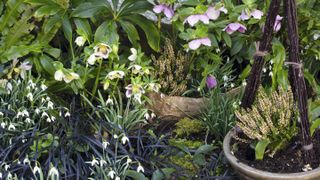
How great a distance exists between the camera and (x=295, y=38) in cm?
239

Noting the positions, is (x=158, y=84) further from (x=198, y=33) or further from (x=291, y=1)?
(x=291, y=1)

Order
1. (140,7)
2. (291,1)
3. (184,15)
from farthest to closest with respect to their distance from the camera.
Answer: (140,7) → (184,15) → (291,1)

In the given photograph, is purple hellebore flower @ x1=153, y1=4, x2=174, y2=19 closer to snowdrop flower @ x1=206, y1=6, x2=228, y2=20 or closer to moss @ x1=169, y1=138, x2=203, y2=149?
snowdrop flower @ x1=206, y1=6, x2=228, y2=20

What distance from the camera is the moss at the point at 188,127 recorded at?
303 centimetres

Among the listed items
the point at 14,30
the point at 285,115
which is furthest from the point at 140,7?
the point at 285,115

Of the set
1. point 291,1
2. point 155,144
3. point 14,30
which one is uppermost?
point 291,1

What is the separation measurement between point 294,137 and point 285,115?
0.34 feet

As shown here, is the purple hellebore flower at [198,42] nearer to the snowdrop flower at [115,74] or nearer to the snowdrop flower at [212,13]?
the snowdrop flower at [212,13]

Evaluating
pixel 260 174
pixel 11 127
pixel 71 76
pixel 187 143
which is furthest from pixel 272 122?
pixel 11 127

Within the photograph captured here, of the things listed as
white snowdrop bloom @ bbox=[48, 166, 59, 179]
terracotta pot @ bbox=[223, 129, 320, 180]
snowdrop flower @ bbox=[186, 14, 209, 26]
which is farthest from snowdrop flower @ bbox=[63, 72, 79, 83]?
terracotta pot @ bbox=[223, 129, 320, 180]

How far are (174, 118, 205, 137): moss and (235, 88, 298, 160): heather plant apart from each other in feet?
1.38

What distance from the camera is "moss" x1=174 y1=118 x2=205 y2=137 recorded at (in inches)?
119

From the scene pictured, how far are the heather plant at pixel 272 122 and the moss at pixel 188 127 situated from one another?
0.42 m

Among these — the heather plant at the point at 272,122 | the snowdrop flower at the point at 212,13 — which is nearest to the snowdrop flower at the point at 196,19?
the snowdrop flower at the point at 212,13
